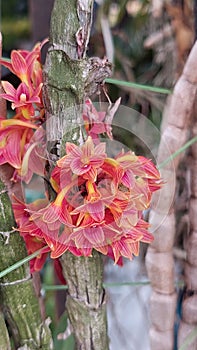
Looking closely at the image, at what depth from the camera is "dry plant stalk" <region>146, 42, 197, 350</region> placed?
0.43m

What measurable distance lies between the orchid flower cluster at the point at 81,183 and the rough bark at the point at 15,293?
1cm

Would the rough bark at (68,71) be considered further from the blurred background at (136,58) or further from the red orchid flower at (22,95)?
the blurred background at (136,58)

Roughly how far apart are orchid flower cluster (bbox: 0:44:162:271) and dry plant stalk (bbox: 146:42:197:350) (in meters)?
0.09

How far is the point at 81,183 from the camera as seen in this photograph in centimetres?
33

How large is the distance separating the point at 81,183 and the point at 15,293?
0.10 m

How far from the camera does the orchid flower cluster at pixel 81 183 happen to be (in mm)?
315

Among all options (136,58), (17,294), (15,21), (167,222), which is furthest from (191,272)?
(15,21)

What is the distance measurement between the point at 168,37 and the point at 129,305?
535 mm

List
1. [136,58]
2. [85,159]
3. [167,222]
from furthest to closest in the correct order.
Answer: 1. [136,58]
2. [167,222]
3. [85,159]

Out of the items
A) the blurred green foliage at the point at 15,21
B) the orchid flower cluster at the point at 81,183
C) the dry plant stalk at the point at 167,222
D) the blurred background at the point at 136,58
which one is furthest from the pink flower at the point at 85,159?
the blurred green foliage at the point at 15,21

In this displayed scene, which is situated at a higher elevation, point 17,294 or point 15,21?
point 15,21

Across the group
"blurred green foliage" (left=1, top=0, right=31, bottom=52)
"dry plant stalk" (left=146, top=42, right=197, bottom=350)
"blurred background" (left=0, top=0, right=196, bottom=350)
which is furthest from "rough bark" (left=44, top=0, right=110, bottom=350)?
"blurred green foliage" (left=1, top=0, right=31, bottom=52)

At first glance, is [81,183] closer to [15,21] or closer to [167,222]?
[167,222]

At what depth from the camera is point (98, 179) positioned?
33cm
